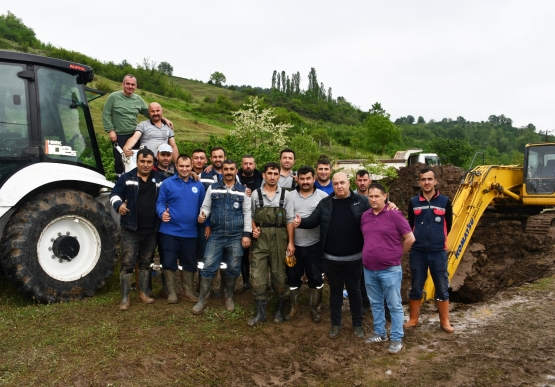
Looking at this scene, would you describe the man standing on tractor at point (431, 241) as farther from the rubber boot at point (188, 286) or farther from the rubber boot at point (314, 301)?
the rubber boot at point (188, 286)


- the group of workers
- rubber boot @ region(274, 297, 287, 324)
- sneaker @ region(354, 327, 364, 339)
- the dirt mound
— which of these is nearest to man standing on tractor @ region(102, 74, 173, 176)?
the group of workers

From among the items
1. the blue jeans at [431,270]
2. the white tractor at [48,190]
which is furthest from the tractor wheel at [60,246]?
the blue jeans at [431,270]

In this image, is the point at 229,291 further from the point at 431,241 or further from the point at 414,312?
the point at 431,241

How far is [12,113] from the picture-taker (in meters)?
5.25

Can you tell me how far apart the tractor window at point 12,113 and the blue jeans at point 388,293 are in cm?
420

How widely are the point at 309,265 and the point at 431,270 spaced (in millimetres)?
1454

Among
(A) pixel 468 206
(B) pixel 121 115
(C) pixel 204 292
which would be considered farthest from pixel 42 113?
(A) pixel 468 206

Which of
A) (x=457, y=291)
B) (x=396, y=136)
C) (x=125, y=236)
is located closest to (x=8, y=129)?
(x=125, y=236)

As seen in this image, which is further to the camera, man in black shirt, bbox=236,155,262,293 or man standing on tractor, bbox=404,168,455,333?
man in black shirt, bbox=236,155,262,293

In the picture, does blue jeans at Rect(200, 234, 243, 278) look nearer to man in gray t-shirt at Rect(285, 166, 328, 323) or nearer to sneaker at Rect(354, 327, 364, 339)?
man in gray t-shirt at Rect(285, 166, 328, 323)

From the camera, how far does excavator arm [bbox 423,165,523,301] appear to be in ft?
22.0

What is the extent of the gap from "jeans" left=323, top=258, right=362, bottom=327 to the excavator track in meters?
6.74

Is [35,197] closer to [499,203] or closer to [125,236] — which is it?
[125,236]

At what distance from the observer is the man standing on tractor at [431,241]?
536cm
